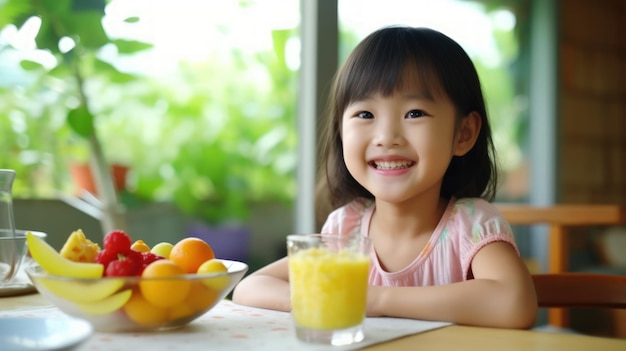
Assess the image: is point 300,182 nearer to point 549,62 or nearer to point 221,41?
point 221,41

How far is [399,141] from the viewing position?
3.65ft

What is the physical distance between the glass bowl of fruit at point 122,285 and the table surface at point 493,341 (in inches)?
8.2

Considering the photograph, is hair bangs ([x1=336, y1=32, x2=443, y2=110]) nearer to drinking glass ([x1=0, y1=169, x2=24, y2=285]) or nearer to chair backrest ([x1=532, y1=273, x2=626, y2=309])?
chair backrest ([x1=532, y1=273, x2=626, y2=309])

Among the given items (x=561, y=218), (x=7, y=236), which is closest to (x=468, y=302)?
(x=7, y=236)

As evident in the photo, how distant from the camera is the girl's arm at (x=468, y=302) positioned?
3.01ft

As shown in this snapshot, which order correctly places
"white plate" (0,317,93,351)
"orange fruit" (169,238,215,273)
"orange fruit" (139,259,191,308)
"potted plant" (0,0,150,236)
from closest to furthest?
1. "white plate" (0,317,93,351)
2. "orange fruit" (139,259,191,308)
3. "orange fruit" (169,238,215,273)
4. "potted plant" (0,0,150,236)

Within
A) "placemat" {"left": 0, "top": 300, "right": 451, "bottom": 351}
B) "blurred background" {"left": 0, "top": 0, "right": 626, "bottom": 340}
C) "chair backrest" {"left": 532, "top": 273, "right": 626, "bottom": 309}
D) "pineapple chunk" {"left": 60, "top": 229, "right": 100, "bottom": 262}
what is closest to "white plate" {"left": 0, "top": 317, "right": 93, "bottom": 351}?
"placemat" {"left": 0, "top": 300, "right": 451, "bottom": 351}

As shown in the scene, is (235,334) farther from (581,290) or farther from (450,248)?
(581,290)

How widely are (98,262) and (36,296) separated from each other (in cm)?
39

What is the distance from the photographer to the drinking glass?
1074 mm

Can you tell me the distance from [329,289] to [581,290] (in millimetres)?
644

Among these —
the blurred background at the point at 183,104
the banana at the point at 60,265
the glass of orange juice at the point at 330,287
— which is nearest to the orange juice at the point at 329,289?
the glass of orange juice at the point at 330,287

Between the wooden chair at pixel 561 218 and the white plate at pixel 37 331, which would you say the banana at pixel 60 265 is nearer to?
the white plate at pixel 37 331

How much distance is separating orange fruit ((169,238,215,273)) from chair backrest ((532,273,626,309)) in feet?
2.10
